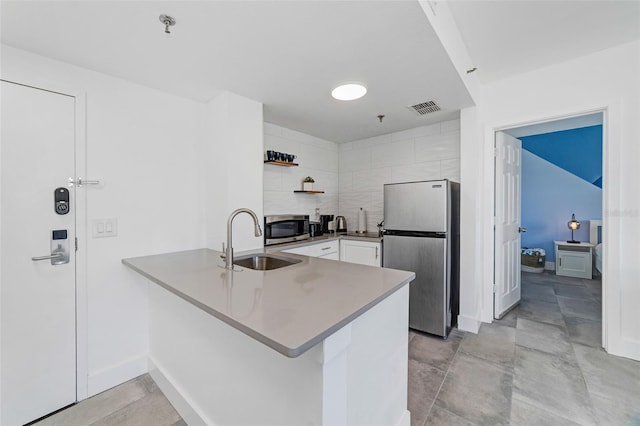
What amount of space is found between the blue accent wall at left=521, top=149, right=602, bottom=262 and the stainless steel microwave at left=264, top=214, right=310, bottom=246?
178 inches

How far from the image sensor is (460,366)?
199 cm

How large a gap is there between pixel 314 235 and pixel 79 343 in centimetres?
216

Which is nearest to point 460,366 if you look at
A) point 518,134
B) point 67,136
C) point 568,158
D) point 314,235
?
point 314,235

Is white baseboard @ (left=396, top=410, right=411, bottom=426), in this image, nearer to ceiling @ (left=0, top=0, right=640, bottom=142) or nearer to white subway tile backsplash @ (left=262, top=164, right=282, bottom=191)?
ceiling @ (left=0, top=0, right=640, bottom=142)

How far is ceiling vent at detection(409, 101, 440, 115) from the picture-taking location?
2.48 metres

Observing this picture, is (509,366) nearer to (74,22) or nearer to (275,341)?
(275,341)

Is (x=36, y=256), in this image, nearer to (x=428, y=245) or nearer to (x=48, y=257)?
(x=48, y=257)

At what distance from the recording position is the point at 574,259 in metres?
4.30

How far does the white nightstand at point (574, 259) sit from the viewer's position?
418 cm

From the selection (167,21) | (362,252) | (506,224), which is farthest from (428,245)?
(167,21)

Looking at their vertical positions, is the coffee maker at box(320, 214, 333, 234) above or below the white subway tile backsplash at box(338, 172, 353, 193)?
below

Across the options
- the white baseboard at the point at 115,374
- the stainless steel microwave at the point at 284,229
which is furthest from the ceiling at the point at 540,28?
the white baseboard at the point at 115,374

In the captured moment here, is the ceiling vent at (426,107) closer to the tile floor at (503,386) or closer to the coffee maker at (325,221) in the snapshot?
the coffee maker at (325,221)

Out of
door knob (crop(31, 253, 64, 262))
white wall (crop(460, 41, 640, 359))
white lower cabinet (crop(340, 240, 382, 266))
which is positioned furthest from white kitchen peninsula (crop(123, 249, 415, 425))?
white wall (crop(460, 41, 640, 359))
